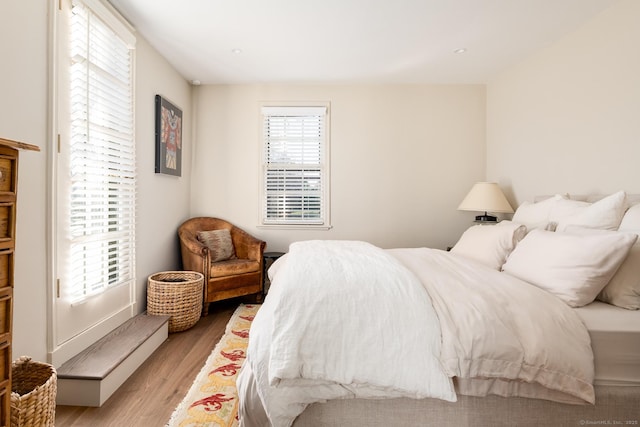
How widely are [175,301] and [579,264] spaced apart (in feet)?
9.45

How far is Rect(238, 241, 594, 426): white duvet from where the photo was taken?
124 cm

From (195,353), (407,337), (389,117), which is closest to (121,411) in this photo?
(195,353)

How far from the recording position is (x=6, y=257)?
112 cm

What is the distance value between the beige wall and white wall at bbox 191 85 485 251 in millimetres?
557

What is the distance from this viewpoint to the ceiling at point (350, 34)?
2404 millimetres

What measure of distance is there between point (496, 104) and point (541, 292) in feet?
9.89

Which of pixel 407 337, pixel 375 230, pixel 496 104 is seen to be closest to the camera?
pixel 407 337

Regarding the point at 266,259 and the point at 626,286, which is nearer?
the point at 626,286

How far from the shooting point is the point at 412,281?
1.53 m

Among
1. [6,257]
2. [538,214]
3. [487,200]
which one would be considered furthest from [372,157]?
[6,257]

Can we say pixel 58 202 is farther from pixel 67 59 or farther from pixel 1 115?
pixel 67 59

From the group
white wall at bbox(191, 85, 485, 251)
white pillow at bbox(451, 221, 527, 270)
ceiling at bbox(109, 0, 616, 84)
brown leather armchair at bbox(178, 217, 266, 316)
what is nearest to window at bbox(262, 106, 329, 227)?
white wall at bbox(191, 85, 485, 251)

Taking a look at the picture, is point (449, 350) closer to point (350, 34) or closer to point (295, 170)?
point (350, 34)

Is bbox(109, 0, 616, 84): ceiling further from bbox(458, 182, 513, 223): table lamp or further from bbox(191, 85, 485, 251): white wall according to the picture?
bbox(458, 182, 513, 223): table lamp
